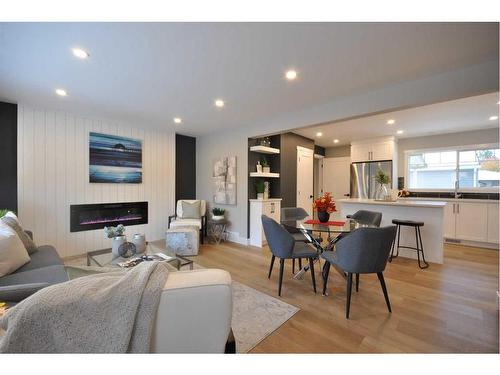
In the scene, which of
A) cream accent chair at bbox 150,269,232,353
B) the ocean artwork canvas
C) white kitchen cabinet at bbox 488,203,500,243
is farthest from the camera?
white kitchen cabinet at bbox 488,203,500,243

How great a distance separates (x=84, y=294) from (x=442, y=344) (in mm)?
2339

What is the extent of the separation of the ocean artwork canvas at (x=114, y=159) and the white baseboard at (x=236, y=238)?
7.12 feet

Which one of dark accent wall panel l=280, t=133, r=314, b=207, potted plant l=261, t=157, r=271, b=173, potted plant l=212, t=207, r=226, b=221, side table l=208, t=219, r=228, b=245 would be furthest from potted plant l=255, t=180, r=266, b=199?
side table l=208, t=219, r=228, b=245

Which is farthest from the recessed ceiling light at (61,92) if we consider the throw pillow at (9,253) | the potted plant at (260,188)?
the potted plant at (260,188)

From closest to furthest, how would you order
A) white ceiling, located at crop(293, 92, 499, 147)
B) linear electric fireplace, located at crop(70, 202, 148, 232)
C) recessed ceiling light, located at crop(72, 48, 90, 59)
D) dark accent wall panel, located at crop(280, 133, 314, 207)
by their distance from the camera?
recessed ceiling light, located at crop(72, 48, 90, 59) → white ceiling, located at crop(293, 92, 499, 147) → linear electric fireplace, located at crop(70, 202, 148, 232) → dark accent wall panel, located at crop(280, 133, 314, 207)

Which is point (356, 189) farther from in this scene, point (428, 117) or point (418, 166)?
point (428, 117)

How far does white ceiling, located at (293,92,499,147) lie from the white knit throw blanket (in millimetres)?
3691

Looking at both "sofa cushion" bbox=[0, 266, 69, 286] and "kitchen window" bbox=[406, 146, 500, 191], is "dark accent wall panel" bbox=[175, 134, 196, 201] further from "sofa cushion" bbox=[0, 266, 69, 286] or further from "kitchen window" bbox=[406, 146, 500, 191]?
"kitchen window" bbox=[406, 146, 500, 191]

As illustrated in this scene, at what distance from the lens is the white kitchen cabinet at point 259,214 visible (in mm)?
4250

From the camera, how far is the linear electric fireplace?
3.73 meters

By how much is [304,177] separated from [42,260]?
4695mm

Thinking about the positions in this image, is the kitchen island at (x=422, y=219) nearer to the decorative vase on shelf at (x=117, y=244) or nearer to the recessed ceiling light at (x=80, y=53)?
the decorative vase on shelf at (x=117, y=244)
